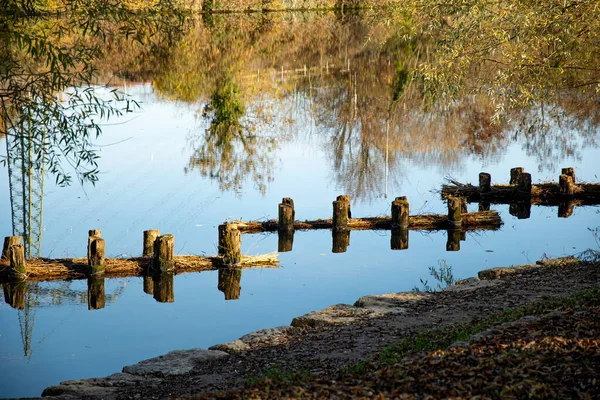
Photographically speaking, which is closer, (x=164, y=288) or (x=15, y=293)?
(x=15, y=293)

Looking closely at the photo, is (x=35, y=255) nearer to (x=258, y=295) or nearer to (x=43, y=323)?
(x=43, y=323)

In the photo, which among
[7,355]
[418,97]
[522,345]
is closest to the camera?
[522,345]

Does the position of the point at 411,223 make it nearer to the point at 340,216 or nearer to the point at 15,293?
the point at 340,216

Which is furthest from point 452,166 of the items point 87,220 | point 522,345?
point 522,345

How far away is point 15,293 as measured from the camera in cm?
1328

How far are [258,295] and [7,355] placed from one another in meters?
4.46

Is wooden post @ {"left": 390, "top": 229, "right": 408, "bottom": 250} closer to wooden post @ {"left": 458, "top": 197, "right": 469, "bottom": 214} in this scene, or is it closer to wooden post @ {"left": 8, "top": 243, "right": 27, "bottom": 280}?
wooden post @ {"left": 458, "top": 197, "right": 469, "bottom": 214}

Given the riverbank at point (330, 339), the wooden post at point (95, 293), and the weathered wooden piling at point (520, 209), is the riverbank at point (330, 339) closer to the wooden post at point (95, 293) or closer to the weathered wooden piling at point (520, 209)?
the wooden post at point (95, 293)

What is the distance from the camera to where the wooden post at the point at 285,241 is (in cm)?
1638

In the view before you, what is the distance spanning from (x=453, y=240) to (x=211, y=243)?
5.44m

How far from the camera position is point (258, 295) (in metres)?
13.8

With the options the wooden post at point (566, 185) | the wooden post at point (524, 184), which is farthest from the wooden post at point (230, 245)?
the wooden post at point (566, 185)

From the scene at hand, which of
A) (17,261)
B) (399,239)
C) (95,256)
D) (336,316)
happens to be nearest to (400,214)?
(399,239)

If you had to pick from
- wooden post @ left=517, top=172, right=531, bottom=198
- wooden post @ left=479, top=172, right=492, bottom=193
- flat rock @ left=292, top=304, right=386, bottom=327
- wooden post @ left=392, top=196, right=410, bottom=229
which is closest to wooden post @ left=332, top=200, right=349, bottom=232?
wooden post @ left=392, top=196, right=410, bottom=229
